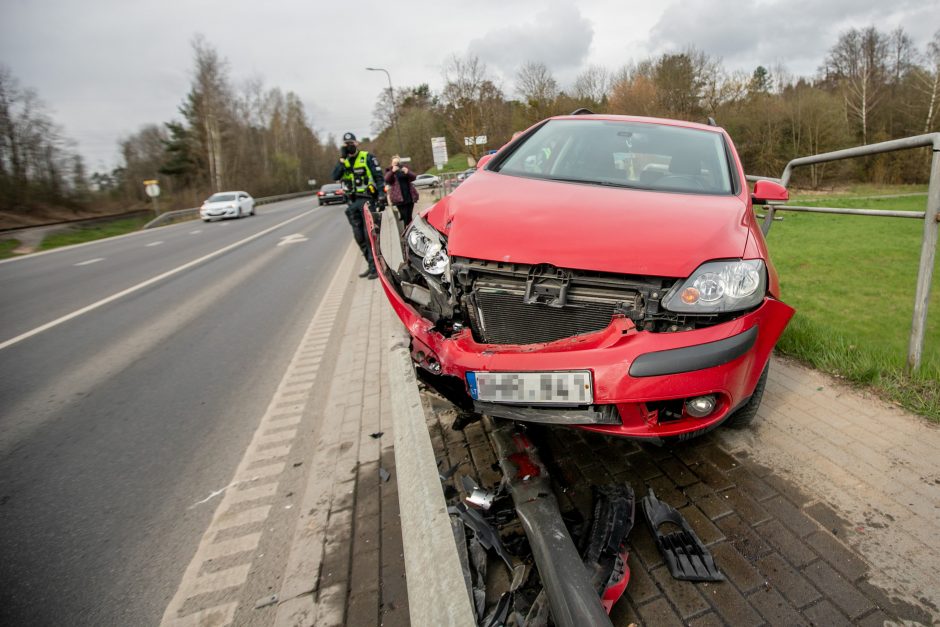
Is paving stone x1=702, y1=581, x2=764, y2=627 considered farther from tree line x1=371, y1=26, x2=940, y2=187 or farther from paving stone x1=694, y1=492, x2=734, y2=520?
tree line x1=371, y1=26, x2=940, y2=187

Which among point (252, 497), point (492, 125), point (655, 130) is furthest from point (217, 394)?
point (492, 125)

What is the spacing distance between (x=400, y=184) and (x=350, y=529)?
352 inches

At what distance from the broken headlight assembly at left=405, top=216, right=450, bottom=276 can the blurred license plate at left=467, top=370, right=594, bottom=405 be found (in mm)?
637

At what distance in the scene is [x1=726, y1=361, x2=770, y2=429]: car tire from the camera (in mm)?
2713

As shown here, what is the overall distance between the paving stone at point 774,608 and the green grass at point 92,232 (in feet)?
73.6

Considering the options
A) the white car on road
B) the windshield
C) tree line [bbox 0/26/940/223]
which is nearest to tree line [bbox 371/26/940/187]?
tree line [bbox 0/26/940/223]

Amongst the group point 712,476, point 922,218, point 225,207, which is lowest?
point 712,476

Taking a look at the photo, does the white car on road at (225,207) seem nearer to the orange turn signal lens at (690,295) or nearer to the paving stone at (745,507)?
the orange turn signal lens at (690,295)

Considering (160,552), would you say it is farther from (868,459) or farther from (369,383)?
(868,459)

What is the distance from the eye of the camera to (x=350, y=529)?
2.39 metres

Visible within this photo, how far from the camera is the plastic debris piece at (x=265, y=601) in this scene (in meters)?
2.02

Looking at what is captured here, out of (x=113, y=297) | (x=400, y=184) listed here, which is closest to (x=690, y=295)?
(x=113, y=297)

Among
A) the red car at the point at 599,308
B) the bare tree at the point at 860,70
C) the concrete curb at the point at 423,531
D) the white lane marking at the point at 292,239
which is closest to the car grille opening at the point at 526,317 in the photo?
the red car at the point at 599,308

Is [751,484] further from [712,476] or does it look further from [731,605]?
[731,605]
